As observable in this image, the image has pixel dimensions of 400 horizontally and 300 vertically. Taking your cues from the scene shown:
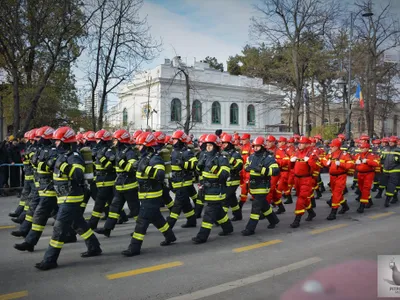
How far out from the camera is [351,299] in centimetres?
452

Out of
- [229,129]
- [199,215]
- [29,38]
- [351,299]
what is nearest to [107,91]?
[29,38]

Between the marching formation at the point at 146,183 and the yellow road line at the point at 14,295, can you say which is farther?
the marching formation at the point at 146,183

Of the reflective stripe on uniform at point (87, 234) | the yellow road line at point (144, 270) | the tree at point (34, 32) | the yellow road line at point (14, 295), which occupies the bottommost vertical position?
the yellow road line at point (144, 270)

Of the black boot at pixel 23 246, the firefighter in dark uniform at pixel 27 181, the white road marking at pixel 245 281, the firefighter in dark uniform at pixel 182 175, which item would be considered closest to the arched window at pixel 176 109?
the firefighter in dark uniform at pixel 27 181

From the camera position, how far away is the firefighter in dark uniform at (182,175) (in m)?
7.92

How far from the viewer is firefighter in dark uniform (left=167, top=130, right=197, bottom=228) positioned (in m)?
7.92

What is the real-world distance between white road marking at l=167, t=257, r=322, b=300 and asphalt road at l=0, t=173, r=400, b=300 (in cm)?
1

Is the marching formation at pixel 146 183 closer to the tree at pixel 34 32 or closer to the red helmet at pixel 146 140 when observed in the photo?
the red helmet at pixel 146 140

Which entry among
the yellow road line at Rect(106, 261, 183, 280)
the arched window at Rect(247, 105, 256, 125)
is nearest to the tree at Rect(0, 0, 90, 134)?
the yellow road line at Rect(106, 261, 183, 280)

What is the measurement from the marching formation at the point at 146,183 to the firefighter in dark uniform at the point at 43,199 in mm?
16

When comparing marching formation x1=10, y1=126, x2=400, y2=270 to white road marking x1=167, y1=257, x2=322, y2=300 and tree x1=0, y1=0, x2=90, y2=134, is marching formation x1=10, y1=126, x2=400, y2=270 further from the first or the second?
tree x1=0, y1=0, x2=90, y2=134

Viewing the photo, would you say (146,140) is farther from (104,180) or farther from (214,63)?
(214,63)

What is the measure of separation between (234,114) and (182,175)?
115 ft

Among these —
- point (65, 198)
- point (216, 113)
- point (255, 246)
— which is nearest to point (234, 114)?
point (216, 113)
